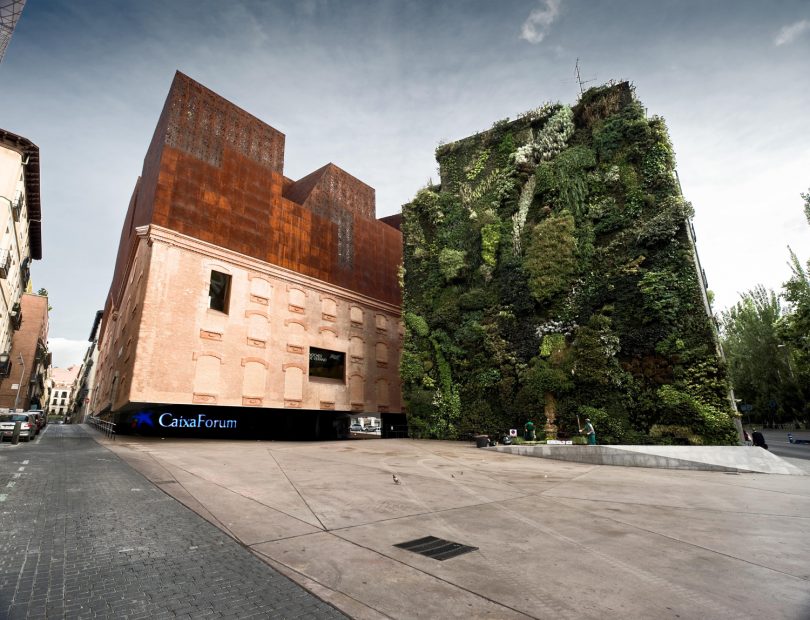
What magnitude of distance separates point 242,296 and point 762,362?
156ft

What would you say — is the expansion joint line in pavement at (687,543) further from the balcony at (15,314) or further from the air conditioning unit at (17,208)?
the balcony at (15,314)

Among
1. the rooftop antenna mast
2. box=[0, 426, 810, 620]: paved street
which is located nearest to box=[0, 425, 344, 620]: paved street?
box=[0, 426, 810, 620]: paved street

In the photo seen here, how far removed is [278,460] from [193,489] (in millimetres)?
5155

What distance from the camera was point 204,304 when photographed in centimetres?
2405

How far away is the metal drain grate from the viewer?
4.90m

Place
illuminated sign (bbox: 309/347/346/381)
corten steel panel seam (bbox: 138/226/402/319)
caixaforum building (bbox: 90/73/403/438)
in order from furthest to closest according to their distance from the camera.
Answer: illuminated sign (bbox: 309/347/346/381) < corten steel panel seam (bbox: 138/226/402/319) < caixaforum building (bbox: 90/73/403/438)

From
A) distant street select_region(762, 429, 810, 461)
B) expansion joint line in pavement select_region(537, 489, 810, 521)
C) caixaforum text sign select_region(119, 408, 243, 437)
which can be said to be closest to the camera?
expansion joint line in pavement select_region(537, 489, 810, 521)

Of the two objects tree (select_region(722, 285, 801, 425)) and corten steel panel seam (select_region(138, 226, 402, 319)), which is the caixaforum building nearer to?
corten steel panel seam (select_region(138, 226, 402, 319))

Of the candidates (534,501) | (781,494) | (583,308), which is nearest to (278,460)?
(534,501)

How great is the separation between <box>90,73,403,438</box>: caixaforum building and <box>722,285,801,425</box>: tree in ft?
116

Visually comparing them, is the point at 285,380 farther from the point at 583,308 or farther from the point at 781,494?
the point at 781,494

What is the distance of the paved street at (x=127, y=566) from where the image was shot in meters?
3.42

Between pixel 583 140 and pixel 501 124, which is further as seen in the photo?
pixel 501 124

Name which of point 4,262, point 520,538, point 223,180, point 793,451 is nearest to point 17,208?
point 4,262
